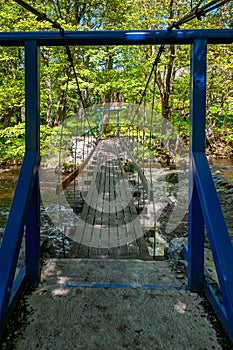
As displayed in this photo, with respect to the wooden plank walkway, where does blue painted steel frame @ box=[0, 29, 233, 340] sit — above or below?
above

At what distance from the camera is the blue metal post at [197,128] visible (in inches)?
40.9

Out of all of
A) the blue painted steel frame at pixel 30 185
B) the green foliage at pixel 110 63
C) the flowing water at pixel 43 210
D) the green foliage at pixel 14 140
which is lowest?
the flowing water at pixel 43 210

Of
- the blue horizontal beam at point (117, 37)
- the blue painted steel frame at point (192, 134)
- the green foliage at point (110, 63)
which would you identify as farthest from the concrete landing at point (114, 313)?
the green foliage at point (110, 63)

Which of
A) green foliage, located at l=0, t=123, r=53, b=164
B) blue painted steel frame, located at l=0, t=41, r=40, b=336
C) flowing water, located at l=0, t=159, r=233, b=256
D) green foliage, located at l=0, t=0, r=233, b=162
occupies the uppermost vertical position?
green foliage, located at l=0, t=0, r=233, b=162

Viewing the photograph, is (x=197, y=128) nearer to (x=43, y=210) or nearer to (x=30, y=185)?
(x=30, y=185)

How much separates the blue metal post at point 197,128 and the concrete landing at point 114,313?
7.4 inches

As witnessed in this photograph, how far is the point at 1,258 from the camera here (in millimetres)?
769

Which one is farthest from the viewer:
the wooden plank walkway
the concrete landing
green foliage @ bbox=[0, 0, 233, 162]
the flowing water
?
green foliage @ bbox=[0, 0, 233, 162]

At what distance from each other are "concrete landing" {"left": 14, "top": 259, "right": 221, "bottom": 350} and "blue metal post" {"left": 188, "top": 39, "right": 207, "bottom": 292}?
19cm

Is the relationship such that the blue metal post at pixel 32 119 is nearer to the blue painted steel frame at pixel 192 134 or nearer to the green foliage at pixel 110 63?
the blue painted steel frame at pixel 192 134

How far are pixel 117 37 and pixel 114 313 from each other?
1.05 metres

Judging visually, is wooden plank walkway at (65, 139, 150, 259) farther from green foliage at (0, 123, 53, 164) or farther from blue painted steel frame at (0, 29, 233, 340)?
green foliage at (0, 123, 53, 164)

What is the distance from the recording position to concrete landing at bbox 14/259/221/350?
84cm

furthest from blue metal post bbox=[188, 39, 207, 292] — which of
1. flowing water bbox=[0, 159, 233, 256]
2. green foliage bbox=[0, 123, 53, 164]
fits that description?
green foliage bbox=[0, 123, 53, 164]
